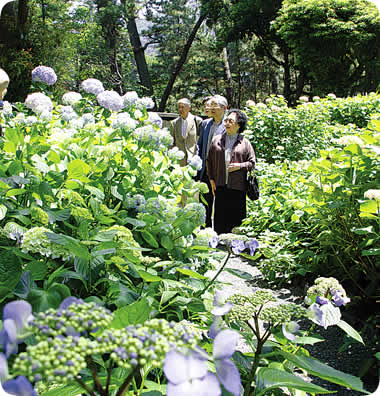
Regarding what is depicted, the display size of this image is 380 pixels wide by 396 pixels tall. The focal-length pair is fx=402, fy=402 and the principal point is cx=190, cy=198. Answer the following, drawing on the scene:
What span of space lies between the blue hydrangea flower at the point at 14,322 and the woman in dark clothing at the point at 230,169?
4.13 m

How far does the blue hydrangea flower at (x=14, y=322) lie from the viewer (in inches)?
13.2

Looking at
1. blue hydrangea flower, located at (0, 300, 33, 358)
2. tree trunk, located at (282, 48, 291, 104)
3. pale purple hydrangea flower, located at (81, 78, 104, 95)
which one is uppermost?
tree trunk, located at (282, 48, 291, 104)

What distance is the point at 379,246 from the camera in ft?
7.77

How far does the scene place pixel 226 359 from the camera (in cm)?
39

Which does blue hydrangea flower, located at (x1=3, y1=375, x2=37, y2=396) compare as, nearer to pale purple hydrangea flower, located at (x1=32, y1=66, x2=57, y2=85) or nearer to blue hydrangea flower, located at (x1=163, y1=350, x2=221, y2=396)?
blue hydrangea flower, located at (x1=163, y1=350, x2=221, y2=396)

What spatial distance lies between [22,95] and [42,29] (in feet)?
9.62

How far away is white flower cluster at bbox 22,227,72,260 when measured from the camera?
907 mm

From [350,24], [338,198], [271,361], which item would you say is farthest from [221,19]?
[271,361]

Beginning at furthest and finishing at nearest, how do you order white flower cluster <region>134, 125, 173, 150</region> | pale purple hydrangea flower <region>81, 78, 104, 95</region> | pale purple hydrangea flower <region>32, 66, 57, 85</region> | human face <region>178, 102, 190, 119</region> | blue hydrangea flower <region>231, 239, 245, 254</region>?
human face <region>178, 102, 190, 119</region> → pale purple hydrangea flower <region>32, 66, 57, 85</region> → pale purple hydrangea flower <region>81, 78, 104, 95</region> → white flower cluster <region>134, 125, 173, 150</region> → blue hydrangea flower <region>231, 239, 245, 254</region>

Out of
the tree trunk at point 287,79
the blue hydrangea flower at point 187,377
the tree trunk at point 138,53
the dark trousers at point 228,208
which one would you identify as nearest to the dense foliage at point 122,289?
the blue hydrangea flower at point 187,377

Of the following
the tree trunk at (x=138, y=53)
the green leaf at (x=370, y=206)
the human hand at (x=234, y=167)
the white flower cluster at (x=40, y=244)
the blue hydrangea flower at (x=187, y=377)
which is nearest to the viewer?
the blue hydrangea flower at (x=187, y=377)

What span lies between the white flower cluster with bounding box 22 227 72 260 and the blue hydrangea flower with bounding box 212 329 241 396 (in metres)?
0.62

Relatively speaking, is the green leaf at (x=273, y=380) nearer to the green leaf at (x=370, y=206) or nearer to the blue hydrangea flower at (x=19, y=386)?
the blue hydrangea flower at (x=19, y=386)

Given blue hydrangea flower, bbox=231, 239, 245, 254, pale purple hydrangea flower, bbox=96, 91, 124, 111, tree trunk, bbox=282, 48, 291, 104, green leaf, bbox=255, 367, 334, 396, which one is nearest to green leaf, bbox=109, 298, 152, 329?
green leaf, bbox=255, 367, 334, 396
